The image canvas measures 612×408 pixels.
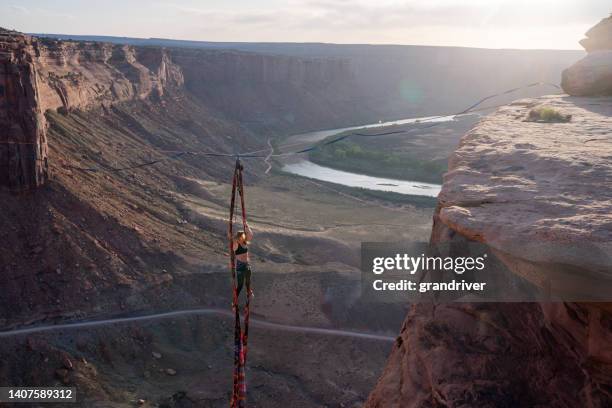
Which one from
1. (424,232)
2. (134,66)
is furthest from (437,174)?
(134,66)

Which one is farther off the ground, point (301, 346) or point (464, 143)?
point (464, 143)

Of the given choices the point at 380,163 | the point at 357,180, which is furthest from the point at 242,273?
the point at 380,163

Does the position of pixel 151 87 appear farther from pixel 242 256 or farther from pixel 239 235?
pixel 239 235

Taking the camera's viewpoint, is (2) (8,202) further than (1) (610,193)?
Yes

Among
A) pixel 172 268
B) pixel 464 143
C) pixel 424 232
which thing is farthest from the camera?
pixel 424 232

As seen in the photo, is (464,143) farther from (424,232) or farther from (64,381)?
(424,232)

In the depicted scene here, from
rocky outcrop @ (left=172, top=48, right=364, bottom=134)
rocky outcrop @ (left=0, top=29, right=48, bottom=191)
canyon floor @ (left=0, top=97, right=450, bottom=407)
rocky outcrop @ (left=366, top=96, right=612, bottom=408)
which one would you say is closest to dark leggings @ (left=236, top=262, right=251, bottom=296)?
rocky outcrop @ (left=366, top=96, right=612, bottom=408)

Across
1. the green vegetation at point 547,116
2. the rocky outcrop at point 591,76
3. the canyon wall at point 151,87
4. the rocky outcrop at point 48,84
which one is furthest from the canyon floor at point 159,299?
the green vegetation at point 547,116
